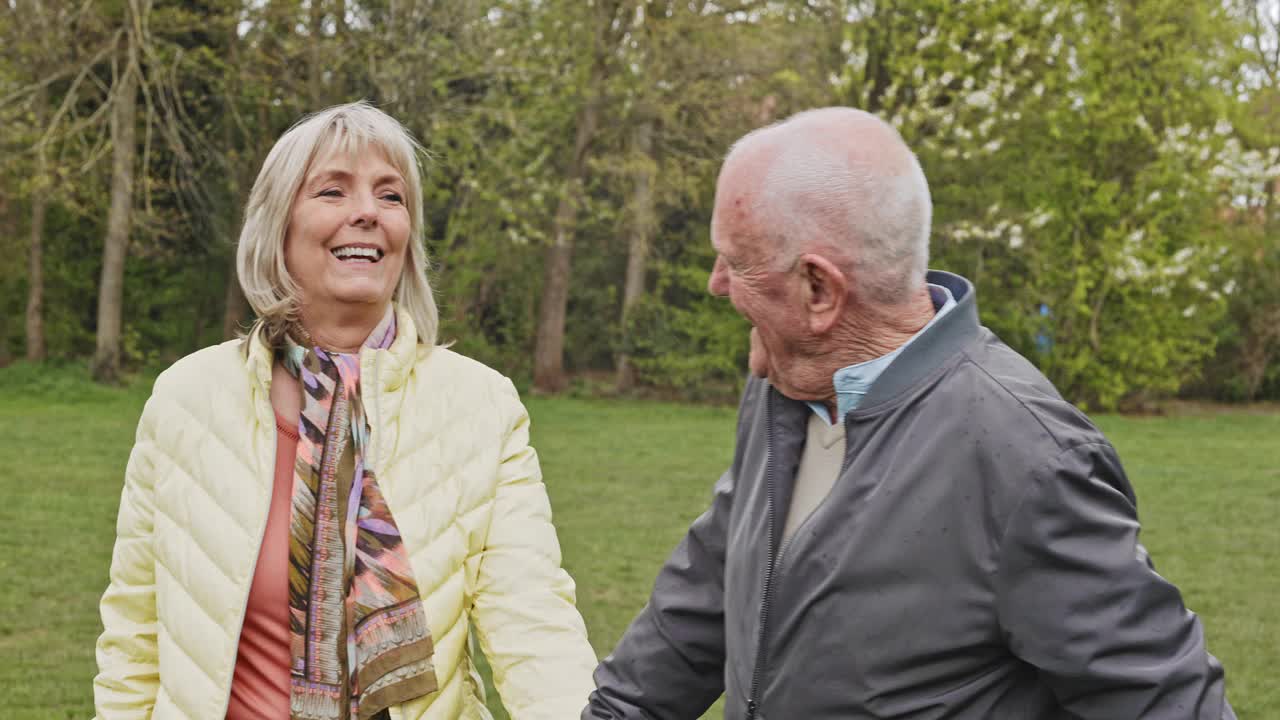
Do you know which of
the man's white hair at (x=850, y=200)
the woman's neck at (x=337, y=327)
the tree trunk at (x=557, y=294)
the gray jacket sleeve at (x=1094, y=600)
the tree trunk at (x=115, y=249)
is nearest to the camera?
the gray jacket sleeve at (x=1094, y=600)

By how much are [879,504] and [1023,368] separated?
0.28m

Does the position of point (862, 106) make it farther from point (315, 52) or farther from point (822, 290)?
point (822, 290)

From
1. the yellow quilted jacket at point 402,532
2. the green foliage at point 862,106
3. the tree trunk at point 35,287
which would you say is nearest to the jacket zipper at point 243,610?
the yellow quilted jacket at point 402,532

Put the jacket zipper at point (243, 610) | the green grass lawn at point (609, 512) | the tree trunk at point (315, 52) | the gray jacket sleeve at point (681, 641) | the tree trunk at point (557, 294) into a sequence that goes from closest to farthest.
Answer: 1. the gray jacket sleeve at point (681, 641)
2. the jacket zipper at point (243, 610)
3. the green grass lawn at point (609, 512)
4. the tree trunk at point (315, 52)
5. the tree trunk at point (557, 294)

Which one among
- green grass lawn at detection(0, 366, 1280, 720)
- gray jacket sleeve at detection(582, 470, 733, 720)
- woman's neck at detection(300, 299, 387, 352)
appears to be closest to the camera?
gray jacket sleeve at detection(582, 470, 733, 720)

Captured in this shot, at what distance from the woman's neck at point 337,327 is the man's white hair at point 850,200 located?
1233 millimetres

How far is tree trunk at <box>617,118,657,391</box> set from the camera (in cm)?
2300

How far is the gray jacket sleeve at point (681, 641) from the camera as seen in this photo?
2.23 m

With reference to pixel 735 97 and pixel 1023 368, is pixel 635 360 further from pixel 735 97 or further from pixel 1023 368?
pixel 1023 368

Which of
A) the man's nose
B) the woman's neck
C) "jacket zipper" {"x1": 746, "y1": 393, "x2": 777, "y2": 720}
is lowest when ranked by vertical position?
"jacket zipper" {"x1": 746, "y1": 393, "x2": 777, "y2": 720}

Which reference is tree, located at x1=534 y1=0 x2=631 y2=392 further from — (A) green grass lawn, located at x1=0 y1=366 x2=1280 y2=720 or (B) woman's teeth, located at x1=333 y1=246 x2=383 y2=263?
(B) woman's teeth, located at x1=333 y1=246 x2=383 y2=263

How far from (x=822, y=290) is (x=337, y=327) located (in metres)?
1.32

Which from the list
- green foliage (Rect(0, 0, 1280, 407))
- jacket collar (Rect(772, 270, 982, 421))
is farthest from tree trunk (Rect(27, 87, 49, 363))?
jacket collar (Rect(772, 270, 982, 421))

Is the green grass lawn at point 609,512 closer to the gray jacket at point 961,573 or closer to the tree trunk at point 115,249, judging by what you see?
the tree trunk at point 115,249
